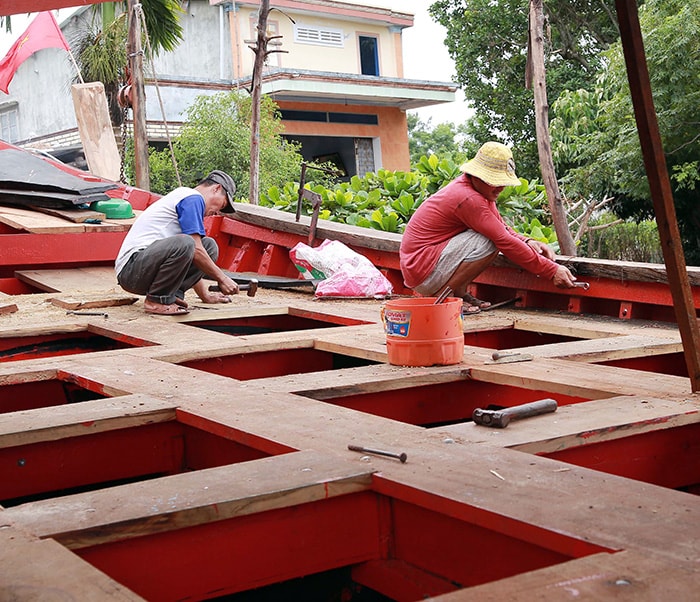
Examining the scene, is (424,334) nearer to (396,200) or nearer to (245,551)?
(245,551)

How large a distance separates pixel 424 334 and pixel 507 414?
1.20 m

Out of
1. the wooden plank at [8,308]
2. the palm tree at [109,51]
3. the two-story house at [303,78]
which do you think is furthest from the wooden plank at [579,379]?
the two-story house at [303,78]

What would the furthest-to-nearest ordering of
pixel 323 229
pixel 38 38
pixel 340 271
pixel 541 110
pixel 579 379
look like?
1. pixel 38 38
2. pixel 541 110
3. pixel 323 229
4. pixel 340 271
5. pixel 579 379

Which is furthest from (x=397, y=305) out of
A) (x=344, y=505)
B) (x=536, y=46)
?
(x=536, y=46)

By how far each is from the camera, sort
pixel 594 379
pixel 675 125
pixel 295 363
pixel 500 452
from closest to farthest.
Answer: pixel 500 452
pixel 594 379
pixel 295 363
pixel 675 125

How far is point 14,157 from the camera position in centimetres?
933

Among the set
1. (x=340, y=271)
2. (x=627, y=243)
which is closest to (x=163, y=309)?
(x=340, y=271)

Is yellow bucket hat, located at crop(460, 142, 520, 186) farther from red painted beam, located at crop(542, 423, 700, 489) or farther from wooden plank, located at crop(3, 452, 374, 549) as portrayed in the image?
wooden plank, located at crop(3, 452, 374, 549)

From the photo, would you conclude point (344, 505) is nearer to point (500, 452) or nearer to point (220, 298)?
point (500, 452)

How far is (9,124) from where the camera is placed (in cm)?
2919

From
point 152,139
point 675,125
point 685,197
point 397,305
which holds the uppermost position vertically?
point 152,139

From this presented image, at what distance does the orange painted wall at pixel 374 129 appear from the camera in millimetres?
25016

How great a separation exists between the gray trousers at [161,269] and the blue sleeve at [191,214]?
0.20 feet

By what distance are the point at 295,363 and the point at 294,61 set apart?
23.0 m
